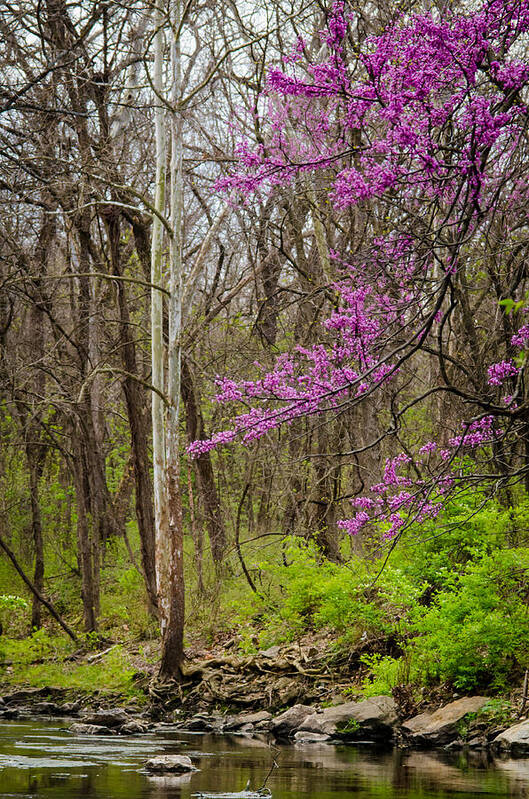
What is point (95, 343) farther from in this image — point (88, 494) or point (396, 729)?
point (396, 729)

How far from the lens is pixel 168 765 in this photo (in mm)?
7715

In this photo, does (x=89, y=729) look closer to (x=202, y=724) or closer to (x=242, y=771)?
(x=202, y=724)

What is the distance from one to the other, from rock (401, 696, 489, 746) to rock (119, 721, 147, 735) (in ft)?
11.2

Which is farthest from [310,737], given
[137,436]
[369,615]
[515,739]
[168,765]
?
[137,436]

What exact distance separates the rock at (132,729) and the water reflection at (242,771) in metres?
1.07

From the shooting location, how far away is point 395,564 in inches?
469

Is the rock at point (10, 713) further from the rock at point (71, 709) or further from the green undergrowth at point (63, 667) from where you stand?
the green undergrowth at point (63, 667)

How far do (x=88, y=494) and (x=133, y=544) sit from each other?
13.9ft

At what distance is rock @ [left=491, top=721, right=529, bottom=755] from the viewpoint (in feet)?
28.8

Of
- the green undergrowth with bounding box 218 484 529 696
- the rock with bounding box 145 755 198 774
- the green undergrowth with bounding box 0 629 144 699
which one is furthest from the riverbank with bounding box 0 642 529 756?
the rock with bounding box 145 755 198 774

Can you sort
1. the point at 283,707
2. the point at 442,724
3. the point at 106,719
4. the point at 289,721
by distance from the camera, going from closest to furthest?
the point at 442,724
the point at 289,721
the point at 106,719
the point at 283,707

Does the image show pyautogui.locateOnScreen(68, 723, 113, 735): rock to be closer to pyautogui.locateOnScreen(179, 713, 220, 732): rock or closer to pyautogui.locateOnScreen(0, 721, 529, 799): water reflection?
pyautogui.locateOnScreen(0, 721, 529, 799): water reflection

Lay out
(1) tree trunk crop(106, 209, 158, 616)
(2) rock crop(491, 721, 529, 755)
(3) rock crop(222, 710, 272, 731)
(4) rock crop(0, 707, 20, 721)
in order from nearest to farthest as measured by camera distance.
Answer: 1. (2) rock crop(491, 721, 529, 755)
2. (3) rock crop(222, 710, 272, 731)
3. (4) rock crop(0, 707, 20, 721)
4. (1) tree trunk crop(106, 209, 158, 616)

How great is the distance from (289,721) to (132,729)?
1.98 meters
